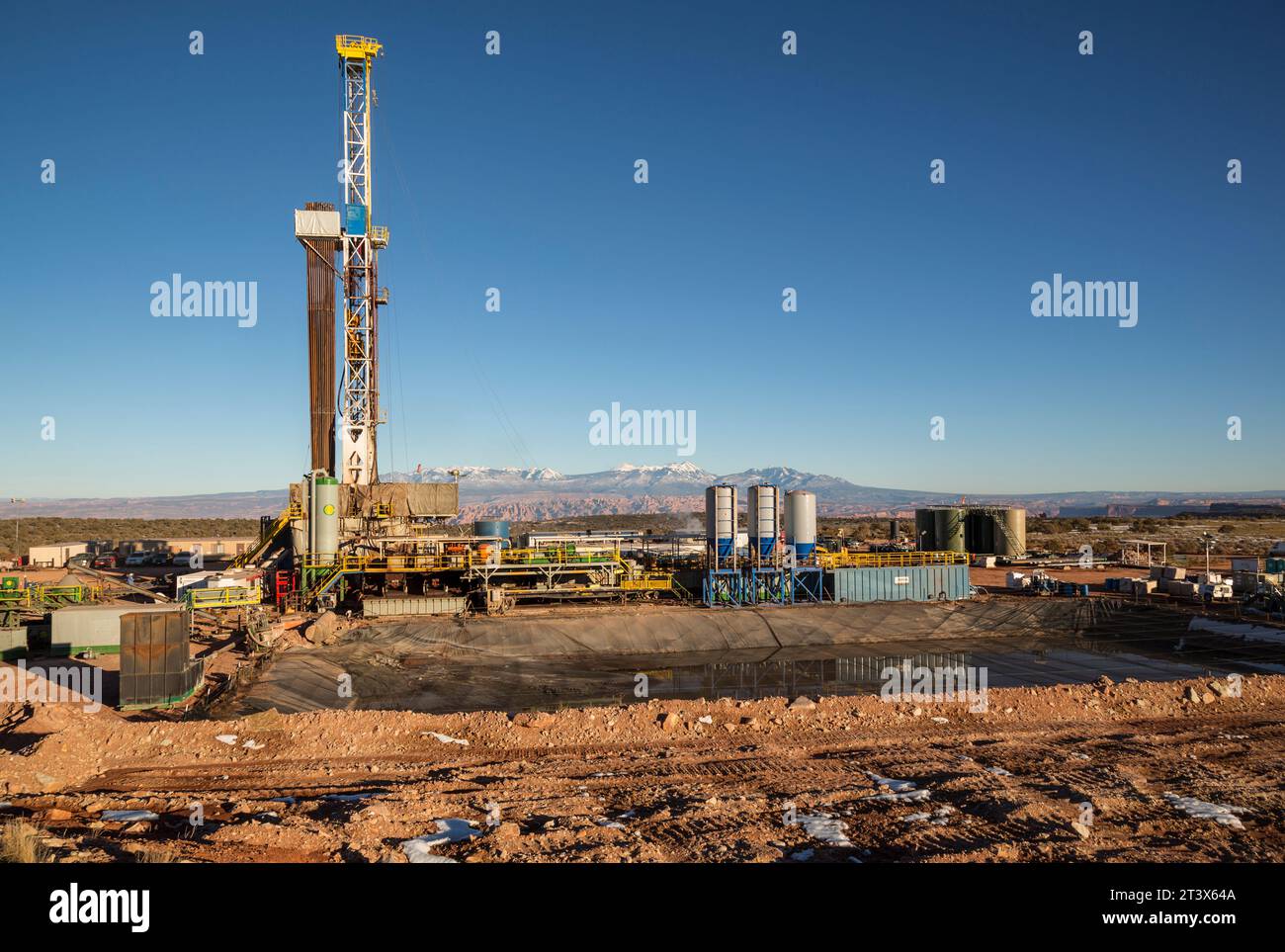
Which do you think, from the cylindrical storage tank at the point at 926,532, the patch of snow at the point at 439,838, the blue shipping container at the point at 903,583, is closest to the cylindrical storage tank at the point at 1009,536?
the cylindrical storage tank at the point at 926,532

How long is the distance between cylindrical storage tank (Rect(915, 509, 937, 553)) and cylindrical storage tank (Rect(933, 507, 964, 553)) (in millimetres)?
159

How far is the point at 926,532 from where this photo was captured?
41.8m

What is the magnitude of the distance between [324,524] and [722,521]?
47.2 feet

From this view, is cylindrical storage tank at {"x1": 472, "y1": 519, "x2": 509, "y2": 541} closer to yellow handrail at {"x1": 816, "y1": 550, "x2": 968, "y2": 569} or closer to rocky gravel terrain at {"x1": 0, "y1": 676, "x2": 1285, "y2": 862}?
yellow handrail at {"x1": 816, "y1": 550, "x2": 968, "y2": 569}

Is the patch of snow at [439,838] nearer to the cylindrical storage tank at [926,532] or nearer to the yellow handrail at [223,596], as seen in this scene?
the yellow handrail at [223,596]

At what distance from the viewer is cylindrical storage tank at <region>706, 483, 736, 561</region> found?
87.5ft

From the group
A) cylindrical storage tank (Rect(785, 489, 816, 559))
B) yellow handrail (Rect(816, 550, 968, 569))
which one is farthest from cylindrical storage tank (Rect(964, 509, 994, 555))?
cylindrical storage tank (Rect(785, 489, 816, 559))

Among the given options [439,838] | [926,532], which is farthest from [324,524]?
[926,532]

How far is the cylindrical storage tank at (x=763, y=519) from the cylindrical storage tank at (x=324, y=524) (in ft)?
49.8

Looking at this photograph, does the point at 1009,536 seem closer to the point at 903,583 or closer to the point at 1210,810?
the point at 903,583

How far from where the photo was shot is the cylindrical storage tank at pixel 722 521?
2666 cm
